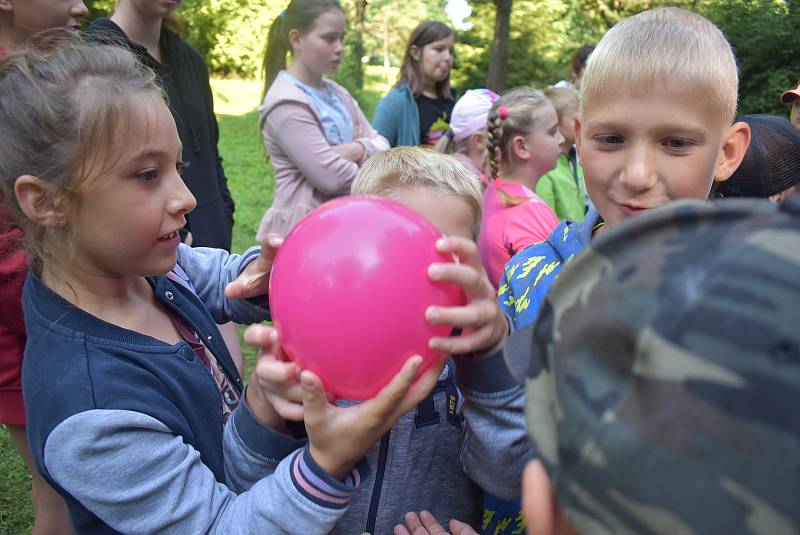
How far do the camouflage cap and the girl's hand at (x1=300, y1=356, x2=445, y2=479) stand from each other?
0.41 m

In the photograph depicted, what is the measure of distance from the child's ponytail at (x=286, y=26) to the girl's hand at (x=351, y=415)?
3.72 metres

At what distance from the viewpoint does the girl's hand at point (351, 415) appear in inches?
50.3


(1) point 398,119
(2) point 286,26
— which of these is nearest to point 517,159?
(1) point 398,119

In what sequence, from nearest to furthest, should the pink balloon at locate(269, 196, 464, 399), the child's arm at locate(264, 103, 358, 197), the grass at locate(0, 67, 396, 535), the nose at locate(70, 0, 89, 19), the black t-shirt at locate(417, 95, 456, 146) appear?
1. the pink balloon at locate(269, 196, 464, 399)
2. the nose at locate(70, 0, 89, 19)
3. the grass at locate(0, 67, 396, 535)
4. the child's arm at locate(264, 103, 358, 197)
5. the black t-shirt at locate(417, 95, 456, 146)

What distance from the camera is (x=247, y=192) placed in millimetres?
11023

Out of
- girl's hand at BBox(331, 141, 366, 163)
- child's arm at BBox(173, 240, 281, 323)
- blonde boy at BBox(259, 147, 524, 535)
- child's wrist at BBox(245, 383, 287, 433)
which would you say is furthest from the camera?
girl's hand at BBox(331, 141, 366, 163)

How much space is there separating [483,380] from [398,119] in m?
4.69

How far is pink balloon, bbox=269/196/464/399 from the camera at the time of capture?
125cm

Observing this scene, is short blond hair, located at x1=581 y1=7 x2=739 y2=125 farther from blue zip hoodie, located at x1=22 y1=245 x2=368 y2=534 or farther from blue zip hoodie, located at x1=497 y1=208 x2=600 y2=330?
blue zip hoodie, located at x1=22 y1=245 x2=368 y2=534

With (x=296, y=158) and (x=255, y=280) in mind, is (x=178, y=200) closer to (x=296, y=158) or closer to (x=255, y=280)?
(x=255, y=280)

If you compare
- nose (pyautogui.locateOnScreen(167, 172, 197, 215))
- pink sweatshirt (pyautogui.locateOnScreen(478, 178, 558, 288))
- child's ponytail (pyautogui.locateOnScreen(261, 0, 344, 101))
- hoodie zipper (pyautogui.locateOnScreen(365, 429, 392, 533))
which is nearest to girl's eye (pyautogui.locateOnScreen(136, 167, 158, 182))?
nose (pyautogui.locateOnScreen(167, 172, 197, 215))

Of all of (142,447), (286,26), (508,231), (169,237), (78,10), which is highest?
(78,10)

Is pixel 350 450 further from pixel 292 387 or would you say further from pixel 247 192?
pixel 247 192

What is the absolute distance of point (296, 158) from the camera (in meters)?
4.16
